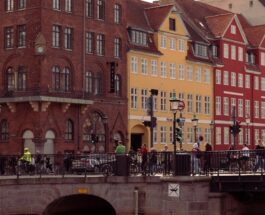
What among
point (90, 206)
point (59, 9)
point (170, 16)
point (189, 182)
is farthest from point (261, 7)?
point (189, 182)

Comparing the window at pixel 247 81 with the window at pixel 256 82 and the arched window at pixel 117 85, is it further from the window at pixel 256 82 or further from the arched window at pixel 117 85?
the arched window at pixel 117 85

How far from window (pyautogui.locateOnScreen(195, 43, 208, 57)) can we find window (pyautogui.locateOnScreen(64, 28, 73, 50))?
62.1 feet

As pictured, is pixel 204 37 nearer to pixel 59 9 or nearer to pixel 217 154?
pixel 59 9

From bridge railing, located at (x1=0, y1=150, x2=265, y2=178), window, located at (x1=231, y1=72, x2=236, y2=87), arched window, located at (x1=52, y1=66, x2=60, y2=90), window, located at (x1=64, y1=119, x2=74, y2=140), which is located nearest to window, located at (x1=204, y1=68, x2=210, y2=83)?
window, located at (x1=231, y1=72, x2=236, y2=87)

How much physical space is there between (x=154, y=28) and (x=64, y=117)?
50.0ft

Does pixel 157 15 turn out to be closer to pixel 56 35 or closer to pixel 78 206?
pixel 56 35

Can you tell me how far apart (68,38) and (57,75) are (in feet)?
9.96

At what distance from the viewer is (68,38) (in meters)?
59.9

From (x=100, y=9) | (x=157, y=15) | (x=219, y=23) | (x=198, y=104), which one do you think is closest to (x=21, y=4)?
(x=100, y=9)

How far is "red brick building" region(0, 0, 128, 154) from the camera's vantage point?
189 ft

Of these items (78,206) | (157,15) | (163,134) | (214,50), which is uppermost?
(157,15)

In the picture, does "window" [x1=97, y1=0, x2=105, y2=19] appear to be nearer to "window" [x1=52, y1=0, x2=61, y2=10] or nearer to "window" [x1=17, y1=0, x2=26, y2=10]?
"window" [x1=52, y1=0, x2=61, y2=10]

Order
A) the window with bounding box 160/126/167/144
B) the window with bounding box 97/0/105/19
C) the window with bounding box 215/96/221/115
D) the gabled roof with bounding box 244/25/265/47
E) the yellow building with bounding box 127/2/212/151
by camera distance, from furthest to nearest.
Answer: the gabled roof with bounding box 244/25/265/47
the window with bounding box 215/96/221/115
the window with bounding box 160/126/167/144
the yellow building with bounding box 127/2/212/151
the window with bounding box 97/0/105/19

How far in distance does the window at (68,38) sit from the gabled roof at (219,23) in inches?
910
